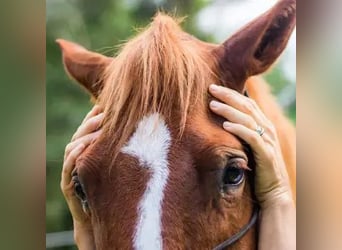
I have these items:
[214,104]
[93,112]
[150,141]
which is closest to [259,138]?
[214,104]

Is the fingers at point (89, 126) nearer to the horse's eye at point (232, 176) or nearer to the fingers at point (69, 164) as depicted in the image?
the fingers at point (69, 164)

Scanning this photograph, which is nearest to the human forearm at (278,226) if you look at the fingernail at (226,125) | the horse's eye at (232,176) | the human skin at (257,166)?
the human skin at (257,166)

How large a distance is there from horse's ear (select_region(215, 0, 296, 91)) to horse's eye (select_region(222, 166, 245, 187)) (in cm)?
18

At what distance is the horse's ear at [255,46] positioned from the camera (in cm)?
115

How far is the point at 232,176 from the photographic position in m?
1.12

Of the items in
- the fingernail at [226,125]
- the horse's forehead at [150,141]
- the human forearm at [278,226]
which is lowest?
the human forearm at [278,226]

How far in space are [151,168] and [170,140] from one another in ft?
0.23

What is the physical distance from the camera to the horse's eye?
1112mm

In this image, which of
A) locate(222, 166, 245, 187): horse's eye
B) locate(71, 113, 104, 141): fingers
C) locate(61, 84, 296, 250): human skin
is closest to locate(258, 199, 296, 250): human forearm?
locate(61, 84, 296, 250): human skin

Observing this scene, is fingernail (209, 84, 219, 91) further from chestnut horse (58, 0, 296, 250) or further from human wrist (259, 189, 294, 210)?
human wrist (259, 189, 294, 210)
